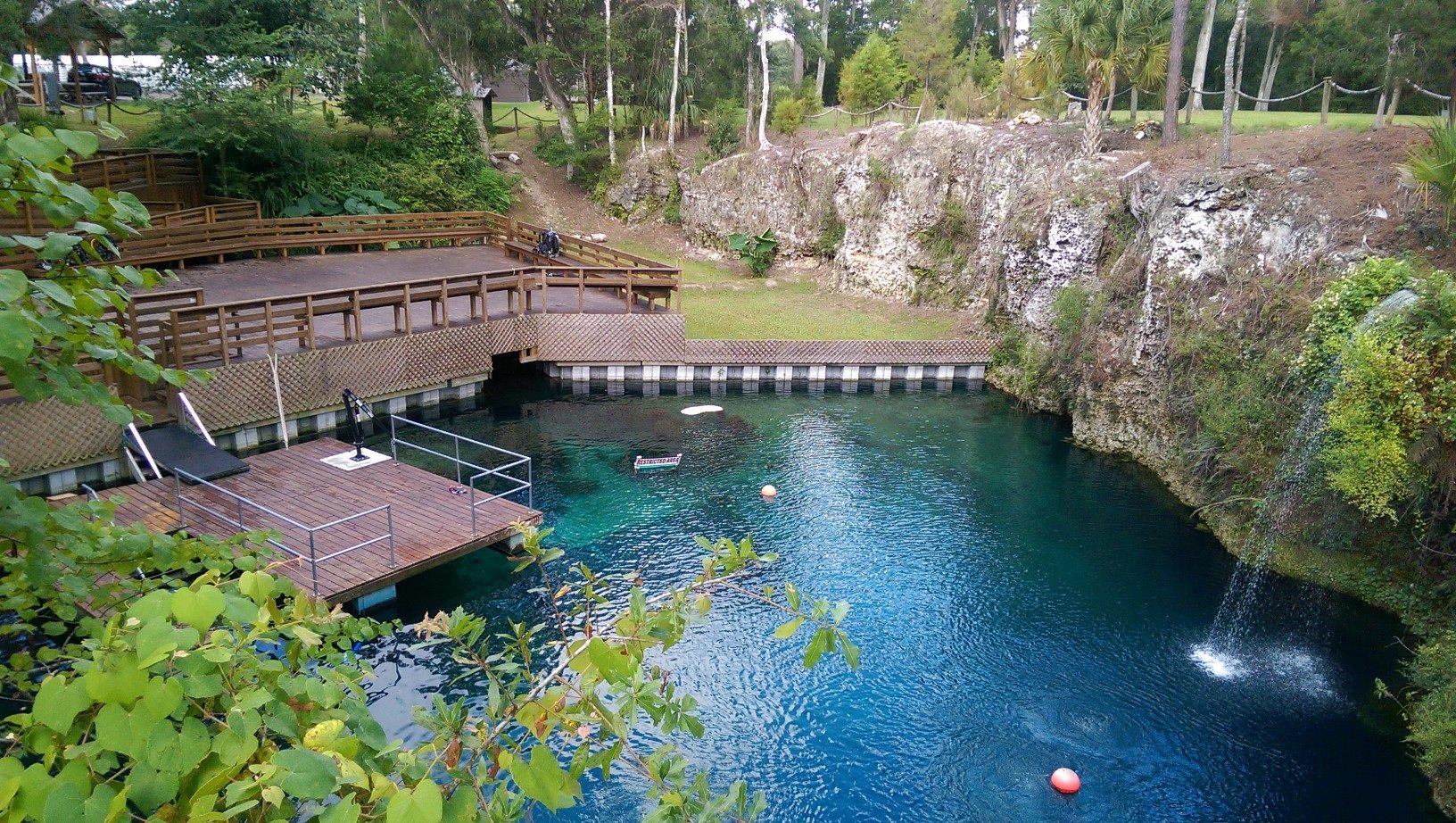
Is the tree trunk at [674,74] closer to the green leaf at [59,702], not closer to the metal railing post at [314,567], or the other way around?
the metal railing post at [314,567]

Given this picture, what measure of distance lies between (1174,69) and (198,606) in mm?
29494

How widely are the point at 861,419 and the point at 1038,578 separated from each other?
9.18 meters

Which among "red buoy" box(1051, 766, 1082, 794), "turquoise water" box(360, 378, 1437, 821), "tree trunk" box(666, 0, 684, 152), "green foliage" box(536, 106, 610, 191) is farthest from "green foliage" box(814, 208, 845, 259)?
"red buoy" box(1051, 766, 1082, 794)

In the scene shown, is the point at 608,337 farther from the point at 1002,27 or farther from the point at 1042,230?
the point at 1002,27

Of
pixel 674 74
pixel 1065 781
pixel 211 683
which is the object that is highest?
pixel 674 74

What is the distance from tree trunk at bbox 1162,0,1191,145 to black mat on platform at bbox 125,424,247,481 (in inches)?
1006

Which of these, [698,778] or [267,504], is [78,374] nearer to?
[698,778]

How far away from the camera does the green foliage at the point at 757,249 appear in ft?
127

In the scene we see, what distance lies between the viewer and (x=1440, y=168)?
17766 mm

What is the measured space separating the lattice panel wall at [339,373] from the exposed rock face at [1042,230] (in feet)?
52.7

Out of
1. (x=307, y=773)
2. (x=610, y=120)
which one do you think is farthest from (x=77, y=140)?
(x=610, y=120)

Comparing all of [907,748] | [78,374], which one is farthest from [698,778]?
[907,748]

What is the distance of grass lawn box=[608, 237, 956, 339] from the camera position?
104 ft

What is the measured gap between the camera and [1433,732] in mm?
12367
